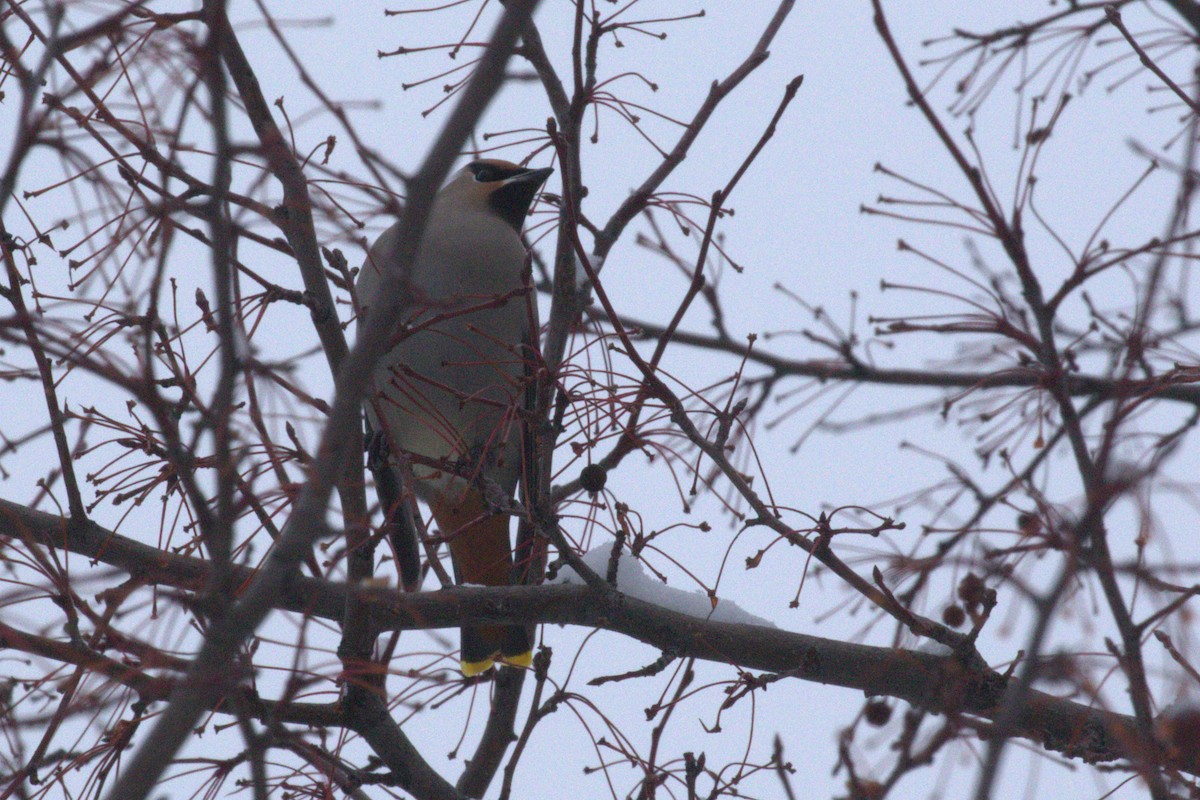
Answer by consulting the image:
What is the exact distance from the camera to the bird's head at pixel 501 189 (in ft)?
20.0

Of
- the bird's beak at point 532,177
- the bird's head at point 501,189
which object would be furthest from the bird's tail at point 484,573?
the bird's head at point 501,189

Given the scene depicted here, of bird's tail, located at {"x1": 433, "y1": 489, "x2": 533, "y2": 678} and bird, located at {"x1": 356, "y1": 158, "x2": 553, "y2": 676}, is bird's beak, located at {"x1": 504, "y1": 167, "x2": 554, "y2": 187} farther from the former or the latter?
bird's tail, located at {"x1": 433, "y1": 489, "x2": 533, "y2": 678}

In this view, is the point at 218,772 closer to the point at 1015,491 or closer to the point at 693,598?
the point at 693,598

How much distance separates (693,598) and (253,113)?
179 cm

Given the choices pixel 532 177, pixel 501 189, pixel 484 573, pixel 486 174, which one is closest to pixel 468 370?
pixel 484 573

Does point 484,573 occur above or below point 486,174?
below

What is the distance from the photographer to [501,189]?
20.0ft

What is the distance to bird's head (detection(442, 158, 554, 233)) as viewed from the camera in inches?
240

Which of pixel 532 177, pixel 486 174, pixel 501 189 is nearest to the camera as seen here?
pixel 532 177

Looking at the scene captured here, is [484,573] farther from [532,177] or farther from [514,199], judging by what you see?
[514,199]

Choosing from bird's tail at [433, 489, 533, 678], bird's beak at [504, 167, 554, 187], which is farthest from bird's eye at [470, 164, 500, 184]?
bird's tail at [433, 489, 533, 678]

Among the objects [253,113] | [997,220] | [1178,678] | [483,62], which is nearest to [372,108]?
[253,113]

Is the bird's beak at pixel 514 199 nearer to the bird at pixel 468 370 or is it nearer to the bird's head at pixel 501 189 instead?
the bird's head at pixel 501 189

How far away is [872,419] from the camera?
5.89 m
